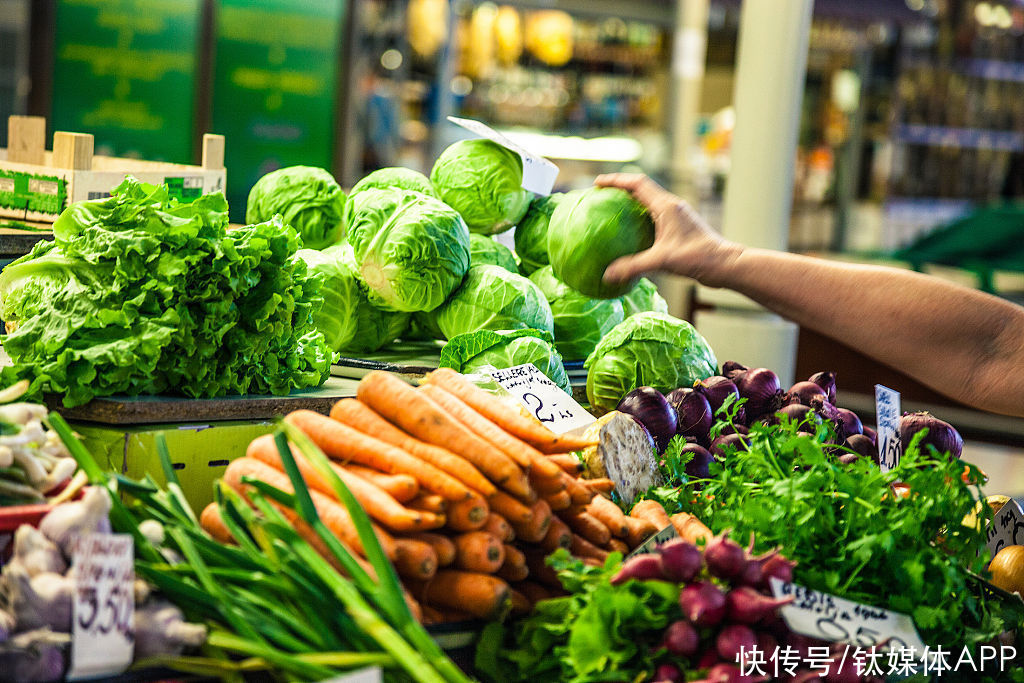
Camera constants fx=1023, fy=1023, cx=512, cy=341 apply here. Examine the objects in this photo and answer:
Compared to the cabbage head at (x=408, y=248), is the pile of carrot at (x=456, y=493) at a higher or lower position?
lower

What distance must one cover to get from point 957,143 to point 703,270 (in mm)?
11205

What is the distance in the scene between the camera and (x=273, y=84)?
6.00m

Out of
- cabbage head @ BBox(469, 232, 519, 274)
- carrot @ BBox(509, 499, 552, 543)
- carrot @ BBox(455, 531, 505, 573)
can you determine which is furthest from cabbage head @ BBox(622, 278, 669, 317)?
carrot @ BBox(455, 531, 505, 573)

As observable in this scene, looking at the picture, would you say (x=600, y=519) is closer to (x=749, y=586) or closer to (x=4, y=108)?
(x=749, y=586)

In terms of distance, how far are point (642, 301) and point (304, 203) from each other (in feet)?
3.28

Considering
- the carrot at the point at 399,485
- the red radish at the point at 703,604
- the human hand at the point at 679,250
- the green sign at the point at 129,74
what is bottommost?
the red radish at the point at 703,604

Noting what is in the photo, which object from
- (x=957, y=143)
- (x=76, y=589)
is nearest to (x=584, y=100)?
(x=957, y=143)

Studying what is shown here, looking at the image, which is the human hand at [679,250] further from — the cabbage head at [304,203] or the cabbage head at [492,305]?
the cabbage head at [304,203]

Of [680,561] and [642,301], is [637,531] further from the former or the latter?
[642,301]

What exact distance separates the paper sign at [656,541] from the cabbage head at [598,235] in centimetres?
67

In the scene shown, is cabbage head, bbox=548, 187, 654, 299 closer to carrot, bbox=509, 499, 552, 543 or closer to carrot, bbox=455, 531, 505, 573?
carrot, bbox=509, 499, 552, 543

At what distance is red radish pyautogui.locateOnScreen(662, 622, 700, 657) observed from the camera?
55.2 inches

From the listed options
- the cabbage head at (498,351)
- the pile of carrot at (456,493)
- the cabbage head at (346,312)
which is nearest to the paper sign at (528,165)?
the cabbage head at (346,312)

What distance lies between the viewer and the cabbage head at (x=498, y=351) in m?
2.31
